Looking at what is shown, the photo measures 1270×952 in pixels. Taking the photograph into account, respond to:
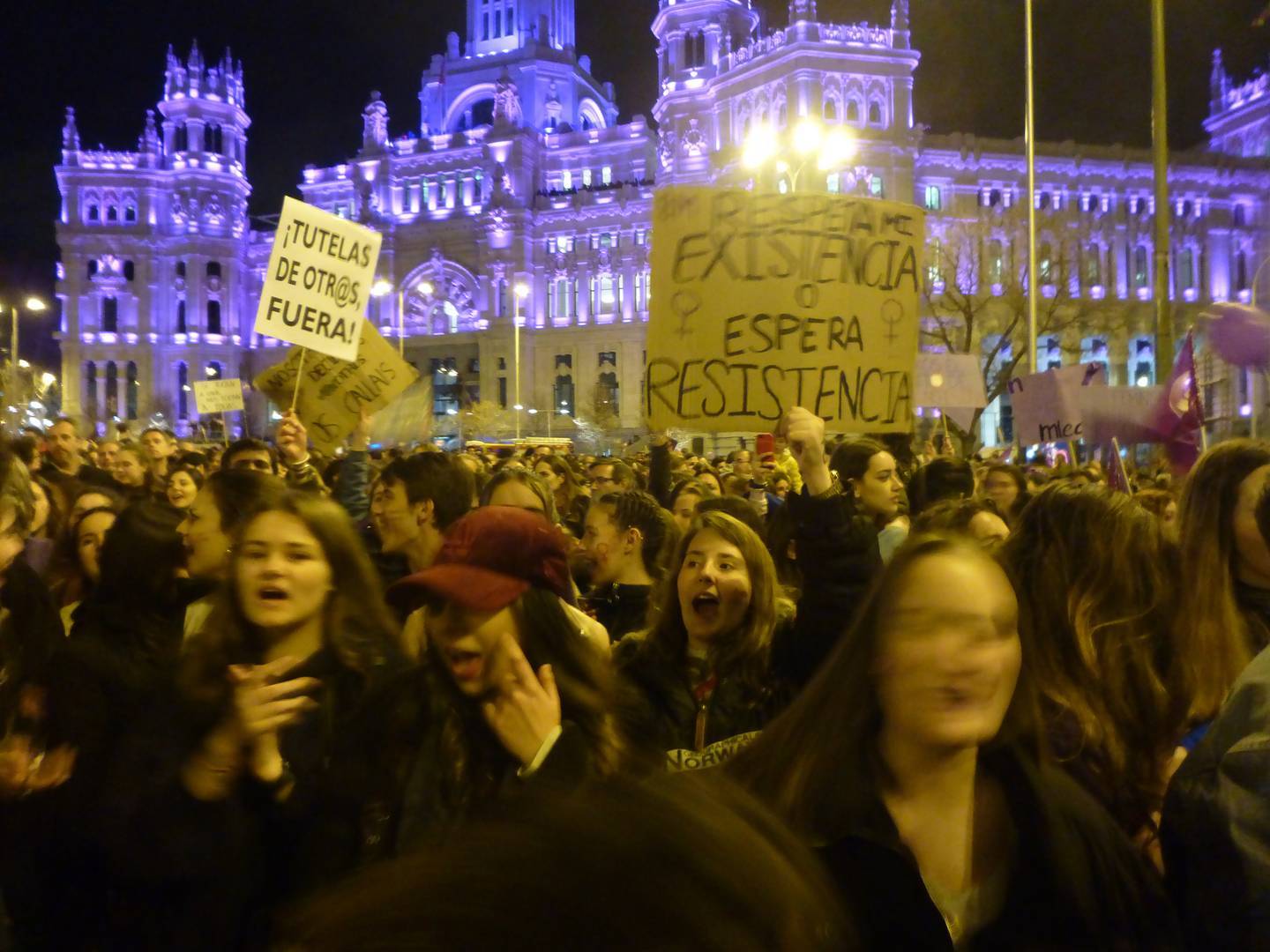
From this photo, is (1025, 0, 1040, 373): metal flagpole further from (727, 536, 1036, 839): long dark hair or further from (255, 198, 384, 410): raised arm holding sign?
(727, 536, 1036, 839): long dark hair

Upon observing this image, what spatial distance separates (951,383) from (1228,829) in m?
8.82

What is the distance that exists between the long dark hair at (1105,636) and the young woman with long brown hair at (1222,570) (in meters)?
0.04

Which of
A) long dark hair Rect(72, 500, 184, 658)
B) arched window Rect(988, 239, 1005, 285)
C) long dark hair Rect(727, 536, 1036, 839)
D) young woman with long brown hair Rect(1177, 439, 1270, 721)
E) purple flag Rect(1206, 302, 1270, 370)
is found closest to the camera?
long dark hair Rect(727, 536, 1036, 839)

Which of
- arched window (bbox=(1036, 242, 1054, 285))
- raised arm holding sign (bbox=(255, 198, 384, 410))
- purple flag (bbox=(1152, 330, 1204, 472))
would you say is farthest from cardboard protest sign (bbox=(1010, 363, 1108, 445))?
arched window (bbox=(1036, 242, 1054, 285))

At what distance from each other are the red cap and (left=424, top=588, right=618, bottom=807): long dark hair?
47mm

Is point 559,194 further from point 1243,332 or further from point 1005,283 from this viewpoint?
point 1243,332

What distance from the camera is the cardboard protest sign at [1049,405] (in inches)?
332

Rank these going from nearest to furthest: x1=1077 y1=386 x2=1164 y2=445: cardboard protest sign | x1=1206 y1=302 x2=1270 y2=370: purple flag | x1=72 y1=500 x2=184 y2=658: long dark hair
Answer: x1=72 y1=500 x2=184 y2=658: long dark hair → x1=1206 y1=302 x2=1270 y2=370: purple flag → x1=1077 y1=386 x2=1164 y2=445: cardboard protest sign

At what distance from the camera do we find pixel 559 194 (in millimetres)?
66812

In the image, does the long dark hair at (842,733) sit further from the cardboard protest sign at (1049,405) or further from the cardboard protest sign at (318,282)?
the cardboard protest sign at (1049,405)

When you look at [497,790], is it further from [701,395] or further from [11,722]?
[701,395]

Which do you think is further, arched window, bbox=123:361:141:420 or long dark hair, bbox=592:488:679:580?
arched window, bbox=123:361:141:420

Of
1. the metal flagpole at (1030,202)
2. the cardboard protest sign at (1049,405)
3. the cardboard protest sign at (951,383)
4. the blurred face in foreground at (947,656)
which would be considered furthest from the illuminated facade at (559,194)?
the blurred face in foreground at (947,656)

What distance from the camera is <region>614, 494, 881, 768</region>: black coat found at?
2738 mm
